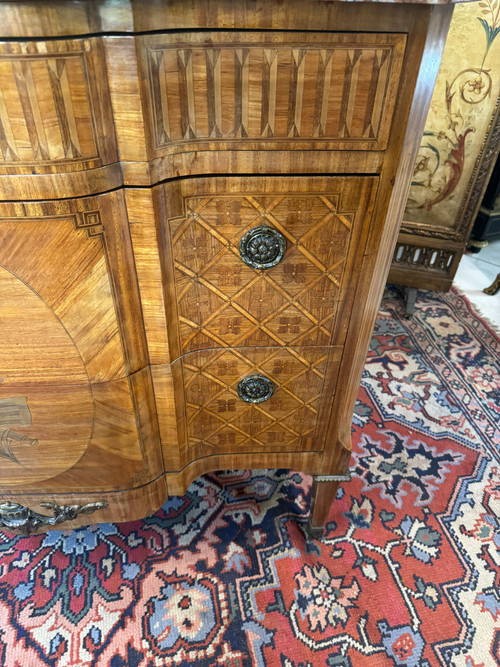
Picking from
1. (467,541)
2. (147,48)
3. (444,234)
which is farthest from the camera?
(444,234)

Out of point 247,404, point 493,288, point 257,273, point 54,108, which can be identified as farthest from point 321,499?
point 493,288

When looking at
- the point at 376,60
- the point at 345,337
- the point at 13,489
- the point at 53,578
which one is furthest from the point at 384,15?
the point at 53,578

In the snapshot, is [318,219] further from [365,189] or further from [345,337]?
[345,337]

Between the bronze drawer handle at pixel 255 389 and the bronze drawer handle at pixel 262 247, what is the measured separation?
0.62 ft

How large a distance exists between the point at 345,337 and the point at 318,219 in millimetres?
186

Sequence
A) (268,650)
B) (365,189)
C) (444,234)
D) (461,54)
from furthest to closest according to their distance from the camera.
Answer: (444,234), (461,54), (268,650), (365,189)

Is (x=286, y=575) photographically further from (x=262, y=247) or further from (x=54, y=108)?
(x=54, y=108)

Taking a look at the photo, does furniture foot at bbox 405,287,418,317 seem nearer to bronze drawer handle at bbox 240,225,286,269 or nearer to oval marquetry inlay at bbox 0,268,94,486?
bronze drawer handle at bbox 240,225,286,269

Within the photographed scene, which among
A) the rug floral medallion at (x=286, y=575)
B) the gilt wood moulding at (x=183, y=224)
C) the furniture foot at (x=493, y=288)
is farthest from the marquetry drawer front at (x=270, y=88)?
the furniture foot at (x=493, y=288)

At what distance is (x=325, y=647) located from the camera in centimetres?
84

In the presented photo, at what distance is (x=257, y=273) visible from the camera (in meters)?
0.64

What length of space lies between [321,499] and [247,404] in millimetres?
284

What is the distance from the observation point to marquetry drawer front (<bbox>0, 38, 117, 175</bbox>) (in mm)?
450

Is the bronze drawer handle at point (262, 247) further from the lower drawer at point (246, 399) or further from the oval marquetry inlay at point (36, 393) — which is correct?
the oval marquetry inlay at point (36, 393)
